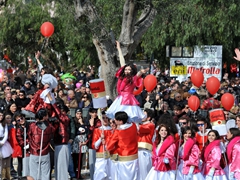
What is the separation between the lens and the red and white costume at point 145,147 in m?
12.5

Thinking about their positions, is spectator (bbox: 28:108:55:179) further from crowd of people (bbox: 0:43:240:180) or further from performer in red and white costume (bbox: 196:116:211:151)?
performer in red and white costume (bbox: 196:116:211:151)

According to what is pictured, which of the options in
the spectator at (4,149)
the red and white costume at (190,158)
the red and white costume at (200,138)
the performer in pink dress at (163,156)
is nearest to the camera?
the performer in pink dress at (163,156)

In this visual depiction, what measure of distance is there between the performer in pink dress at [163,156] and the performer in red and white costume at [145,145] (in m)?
0.88

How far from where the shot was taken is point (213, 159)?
38.8 feet

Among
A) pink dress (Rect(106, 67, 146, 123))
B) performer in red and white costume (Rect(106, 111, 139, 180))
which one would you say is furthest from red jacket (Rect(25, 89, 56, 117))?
performer in red and white costume (Rect(106, 111, 139, 180))

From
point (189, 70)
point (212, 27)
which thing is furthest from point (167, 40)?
point (189, 70)

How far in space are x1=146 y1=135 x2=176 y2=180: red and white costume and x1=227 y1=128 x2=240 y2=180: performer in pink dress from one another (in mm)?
1067

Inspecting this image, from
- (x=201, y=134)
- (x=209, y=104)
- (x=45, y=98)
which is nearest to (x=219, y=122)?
(x=201, y=134)

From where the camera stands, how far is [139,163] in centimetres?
1266

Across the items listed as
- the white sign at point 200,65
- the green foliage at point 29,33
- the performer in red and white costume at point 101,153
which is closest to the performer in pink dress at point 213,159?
the performer in red and white costume at point 101,153

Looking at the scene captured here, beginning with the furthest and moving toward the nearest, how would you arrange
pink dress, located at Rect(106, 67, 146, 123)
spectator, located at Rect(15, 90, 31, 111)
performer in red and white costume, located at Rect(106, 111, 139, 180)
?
spectator, located at Rect(15, 90, 31, 111) < pink dress, located at Rect(106, 67, 146, 123) < performer in red and white costume, located at Rect(106, 111, 139, 180)

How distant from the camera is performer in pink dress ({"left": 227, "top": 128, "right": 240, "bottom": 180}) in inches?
466

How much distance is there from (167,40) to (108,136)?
19.5 meters

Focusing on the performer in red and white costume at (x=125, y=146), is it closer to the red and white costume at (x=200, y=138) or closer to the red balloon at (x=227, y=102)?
the red and white costume at (x=200, y=138)
